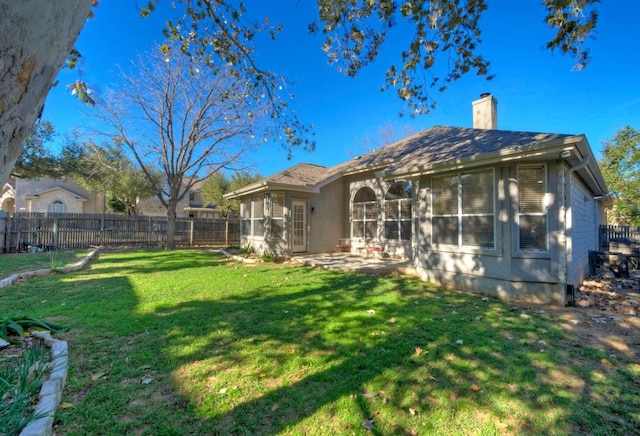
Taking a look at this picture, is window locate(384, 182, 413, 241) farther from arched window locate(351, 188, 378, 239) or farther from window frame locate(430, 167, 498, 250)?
window frame locate(430, 167, 498, 250)

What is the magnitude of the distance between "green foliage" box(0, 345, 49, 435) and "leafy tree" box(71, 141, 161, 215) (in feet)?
45.8

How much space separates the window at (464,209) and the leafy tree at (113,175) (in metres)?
14.2

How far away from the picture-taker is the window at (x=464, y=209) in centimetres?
635

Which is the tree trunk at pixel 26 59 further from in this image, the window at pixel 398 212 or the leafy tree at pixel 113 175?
the leafy tree at pixel 113 175

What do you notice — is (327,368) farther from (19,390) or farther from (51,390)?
(19,390)

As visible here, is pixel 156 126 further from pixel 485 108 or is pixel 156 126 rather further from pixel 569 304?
pixel 569 304

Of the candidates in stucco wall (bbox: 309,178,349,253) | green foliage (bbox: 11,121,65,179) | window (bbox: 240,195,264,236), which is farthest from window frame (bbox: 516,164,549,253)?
green foliage (bbox: 11,121,65,179)

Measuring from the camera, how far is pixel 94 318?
454 centimetres

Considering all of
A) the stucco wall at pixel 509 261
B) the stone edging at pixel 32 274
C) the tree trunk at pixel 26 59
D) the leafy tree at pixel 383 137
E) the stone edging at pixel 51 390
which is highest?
Result: the leafy tree at pixel 383 137

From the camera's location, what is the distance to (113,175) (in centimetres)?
1838

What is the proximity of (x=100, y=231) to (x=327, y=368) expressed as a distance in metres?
17.7

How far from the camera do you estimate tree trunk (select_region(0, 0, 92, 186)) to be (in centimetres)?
115

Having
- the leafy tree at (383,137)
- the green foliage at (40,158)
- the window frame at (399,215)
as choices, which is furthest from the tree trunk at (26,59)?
the leafy tree at (383,137)

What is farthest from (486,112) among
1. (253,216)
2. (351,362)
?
(351,362)
